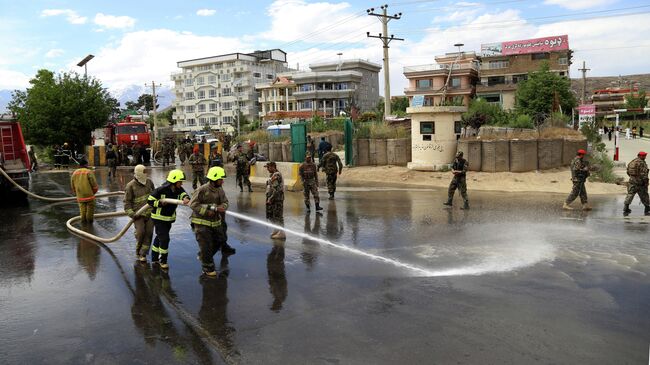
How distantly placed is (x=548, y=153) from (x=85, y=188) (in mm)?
15428

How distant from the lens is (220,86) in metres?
98.1

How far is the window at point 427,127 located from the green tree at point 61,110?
2724 cm

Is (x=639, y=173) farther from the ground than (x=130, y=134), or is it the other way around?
(x=130, y=134)

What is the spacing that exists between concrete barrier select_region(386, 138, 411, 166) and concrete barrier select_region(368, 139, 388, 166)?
0.21 m

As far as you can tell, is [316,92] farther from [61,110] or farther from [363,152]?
[363,152]

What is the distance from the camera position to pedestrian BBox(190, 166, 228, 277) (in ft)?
24.3

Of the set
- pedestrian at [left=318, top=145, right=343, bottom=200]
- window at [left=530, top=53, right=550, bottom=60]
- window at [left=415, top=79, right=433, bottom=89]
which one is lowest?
pedestrian at [left=318, top=145, right=343, bottom=200]

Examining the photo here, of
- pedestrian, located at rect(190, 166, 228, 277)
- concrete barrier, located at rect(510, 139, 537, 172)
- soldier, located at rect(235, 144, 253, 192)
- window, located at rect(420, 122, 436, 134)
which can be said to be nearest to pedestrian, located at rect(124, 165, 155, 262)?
pedestrian, located at rect(190, 166, 228, 277)

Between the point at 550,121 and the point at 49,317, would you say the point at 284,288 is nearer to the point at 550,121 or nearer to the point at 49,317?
the point at 49,317

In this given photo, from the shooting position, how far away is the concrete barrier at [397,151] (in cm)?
2161

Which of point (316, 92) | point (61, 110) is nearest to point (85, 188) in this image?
point (61, 110)

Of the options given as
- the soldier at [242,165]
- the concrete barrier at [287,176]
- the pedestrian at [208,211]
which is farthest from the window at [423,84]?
the pedestrian at [208,211]

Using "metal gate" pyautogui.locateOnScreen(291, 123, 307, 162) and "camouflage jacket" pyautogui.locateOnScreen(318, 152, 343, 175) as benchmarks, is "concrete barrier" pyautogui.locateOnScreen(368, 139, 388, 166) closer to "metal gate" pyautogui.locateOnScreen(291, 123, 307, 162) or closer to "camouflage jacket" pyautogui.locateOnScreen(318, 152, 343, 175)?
"metal gate" pyautogui.locateOnScreen(291, 123, 307, 162)

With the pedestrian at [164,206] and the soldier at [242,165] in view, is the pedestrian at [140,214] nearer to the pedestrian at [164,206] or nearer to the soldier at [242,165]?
the pedestrian at [164,206]
